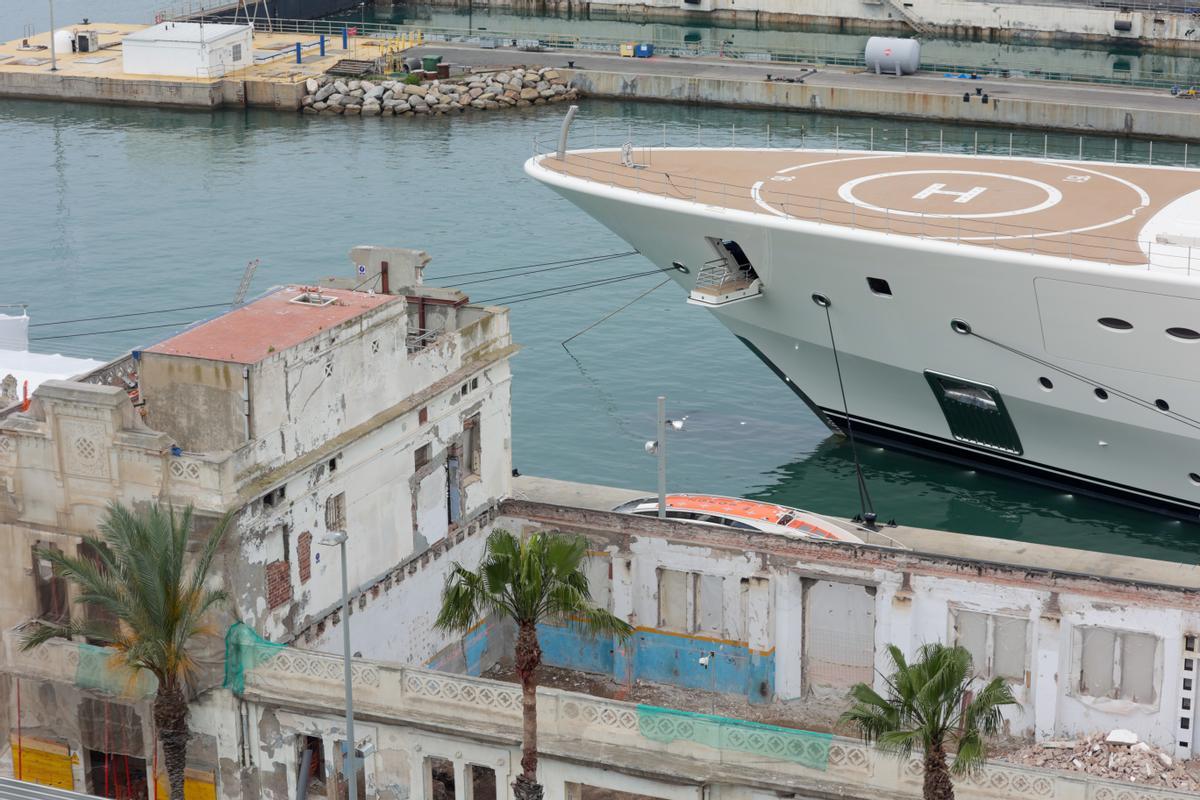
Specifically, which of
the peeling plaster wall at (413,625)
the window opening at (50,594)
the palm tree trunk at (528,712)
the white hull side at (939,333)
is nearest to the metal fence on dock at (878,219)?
the white hull side at (939,333)

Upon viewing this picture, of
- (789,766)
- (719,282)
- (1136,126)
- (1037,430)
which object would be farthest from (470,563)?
(1136,126)

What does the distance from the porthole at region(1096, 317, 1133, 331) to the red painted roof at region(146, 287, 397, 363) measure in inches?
656

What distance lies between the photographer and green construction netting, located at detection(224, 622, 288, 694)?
24734 mm

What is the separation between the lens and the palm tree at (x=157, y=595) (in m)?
23.0

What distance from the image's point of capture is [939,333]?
40000 mm

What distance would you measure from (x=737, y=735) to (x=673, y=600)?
613cm

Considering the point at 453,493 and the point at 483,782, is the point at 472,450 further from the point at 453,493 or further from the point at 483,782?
the point at 483,782

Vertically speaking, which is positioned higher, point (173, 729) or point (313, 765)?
point (173, 729)

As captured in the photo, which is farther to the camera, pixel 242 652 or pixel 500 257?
pixel 500 257

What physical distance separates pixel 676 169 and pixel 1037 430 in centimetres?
1093

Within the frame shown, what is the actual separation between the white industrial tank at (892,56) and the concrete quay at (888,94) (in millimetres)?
747

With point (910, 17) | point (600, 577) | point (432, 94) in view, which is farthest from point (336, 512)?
point (910, 17)

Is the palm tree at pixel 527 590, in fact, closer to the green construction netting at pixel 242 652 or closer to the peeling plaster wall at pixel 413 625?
the green construction netting at pixel 242 652

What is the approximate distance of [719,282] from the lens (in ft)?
137
